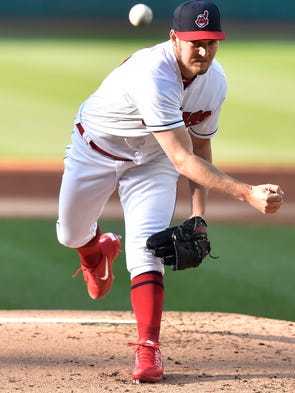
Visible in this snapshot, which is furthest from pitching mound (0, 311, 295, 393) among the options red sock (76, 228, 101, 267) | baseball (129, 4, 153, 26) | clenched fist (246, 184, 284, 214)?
baseball (129, 4, 153, 26)

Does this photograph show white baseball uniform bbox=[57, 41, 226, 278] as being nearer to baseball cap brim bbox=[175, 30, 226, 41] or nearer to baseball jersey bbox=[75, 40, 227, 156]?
baseball jersey bbox=[75, 40, 227, 156]

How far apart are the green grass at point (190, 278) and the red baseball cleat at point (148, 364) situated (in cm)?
146

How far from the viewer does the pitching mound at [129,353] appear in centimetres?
363

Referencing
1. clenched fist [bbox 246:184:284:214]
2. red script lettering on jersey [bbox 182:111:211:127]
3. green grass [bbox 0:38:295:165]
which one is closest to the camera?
clenched fist [bbox 246:184:284:214]

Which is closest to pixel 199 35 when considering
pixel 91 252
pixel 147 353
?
pixel 147 353

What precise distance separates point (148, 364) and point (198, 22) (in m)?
1.31

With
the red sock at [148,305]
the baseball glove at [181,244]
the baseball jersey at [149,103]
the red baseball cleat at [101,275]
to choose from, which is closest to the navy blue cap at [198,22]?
the baseball jersey at [149,103]

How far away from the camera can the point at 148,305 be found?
379cm

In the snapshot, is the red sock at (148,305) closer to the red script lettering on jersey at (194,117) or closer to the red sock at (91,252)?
the red script lettering on jersey at (194,117)

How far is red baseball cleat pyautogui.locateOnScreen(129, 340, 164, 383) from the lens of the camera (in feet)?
11.9

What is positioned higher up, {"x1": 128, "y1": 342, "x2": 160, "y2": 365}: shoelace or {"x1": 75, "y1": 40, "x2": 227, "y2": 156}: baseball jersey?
{"x1": 75, "y1": 40, "x2": 227, "y2": 156}: baseball jersey

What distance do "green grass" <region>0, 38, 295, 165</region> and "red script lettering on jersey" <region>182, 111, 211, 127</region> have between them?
5.42 metres

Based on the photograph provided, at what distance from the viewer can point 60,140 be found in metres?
11.5

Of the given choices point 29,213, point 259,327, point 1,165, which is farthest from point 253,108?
point 259,327
